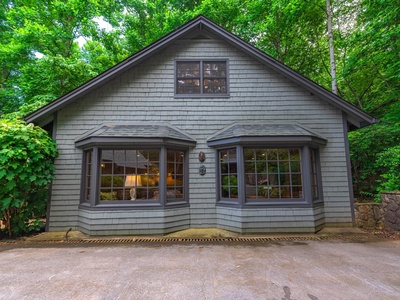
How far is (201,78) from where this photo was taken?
244 inches

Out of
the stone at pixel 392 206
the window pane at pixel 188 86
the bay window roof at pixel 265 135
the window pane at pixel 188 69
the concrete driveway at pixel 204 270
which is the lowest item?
the concrete driveway at pixel 204 270

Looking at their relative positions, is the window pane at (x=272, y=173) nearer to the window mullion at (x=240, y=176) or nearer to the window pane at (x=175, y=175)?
the window mullion at (x=240, y=176)

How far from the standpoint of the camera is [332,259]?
11.8 feet

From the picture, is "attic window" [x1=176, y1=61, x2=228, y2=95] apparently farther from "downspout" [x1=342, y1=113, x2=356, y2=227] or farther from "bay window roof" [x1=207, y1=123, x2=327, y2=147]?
"downspout" [x1=342, y1=113, x2=356, y2=227]

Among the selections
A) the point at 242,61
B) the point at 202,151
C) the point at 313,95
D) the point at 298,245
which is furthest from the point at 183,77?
the point at 298,245

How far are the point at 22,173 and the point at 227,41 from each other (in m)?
6.66

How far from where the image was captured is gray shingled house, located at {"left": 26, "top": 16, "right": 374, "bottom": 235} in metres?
5.28

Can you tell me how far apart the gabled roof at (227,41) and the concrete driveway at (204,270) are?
3.39 m

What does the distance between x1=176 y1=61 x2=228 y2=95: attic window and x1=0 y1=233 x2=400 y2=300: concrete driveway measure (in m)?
4.36

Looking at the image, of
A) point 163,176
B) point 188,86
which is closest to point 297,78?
point 188,86

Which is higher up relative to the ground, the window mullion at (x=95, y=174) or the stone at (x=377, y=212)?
the window mullion at (x=95, y=174)

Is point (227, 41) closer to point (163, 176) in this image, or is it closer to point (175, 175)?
point (175, 175)

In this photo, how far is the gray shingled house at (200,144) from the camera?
17.3 ft

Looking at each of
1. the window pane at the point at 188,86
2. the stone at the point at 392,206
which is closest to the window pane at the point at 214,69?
the window pane at the point at 188,86
